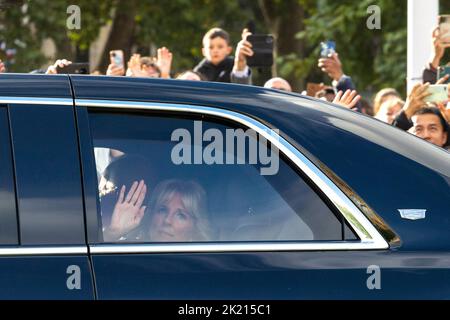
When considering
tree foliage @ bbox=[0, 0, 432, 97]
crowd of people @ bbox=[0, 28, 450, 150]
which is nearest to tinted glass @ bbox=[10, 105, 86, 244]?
crowd of people @ bbox=[0, 28, 450, 150]

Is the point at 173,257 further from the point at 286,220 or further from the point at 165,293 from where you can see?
the point at 286,220

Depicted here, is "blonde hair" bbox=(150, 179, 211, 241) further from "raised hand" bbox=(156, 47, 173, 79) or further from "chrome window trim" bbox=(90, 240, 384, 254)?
"raised hand" bbox=(156, 47, 173, 79)

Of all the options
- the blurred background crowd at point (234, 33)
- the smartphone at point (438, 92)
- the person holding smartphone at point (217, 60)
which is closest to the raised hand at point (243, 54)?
the person holding smartphone at point (217, 60)

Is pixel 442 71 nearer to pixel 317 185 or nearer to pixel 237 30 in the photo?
pixel 317 185

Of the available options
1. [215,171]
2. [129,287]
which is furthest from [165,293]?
[215,171]

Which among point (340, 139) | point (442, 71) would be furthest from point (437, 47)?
point (340, 139)

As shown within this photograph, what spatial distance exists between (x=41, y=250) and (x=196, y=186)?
502mm

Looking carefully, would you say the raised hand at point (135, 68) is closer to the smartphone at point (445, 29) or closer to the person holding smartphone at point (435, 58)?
the person holding smartphone at point (435, 58)

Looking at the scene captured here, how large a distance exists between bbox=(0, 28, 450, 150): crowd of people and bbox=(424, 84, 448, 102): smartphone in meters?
0.03

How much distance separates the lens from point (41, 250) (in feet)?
12.1

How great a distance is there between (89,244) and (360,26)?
19949mm

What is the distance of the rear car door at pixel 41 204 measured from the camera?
3641 mm

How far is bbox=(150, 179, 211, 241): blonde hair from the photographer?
12.5ft
